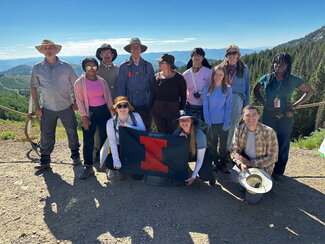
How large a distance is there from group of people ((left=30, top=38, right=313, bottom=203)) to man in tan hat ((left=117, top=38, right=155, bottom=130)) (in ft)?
0.08

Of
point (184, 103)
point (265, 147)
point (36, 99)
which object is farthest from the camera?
point (36, 99)

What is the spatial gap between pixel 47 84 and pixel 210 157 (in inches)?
179

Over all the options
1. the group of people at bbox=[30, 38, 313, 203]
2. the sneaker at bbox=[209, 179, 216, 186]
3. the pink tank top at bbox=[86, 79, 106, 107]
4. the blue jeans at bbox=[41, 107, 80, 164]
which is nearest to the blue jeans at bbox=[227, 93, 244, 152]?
Result: the group of people at bbox=[30, 38, 313, 203]

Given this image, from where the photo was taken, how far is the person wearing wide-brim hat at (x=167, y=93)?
18.6 feet

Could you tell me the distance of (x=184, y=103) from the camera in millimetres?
6023

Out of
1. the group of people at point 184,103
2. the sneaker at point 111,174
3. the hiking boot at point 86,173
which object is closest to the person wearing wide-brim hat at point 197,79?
the group of people at point 184,103

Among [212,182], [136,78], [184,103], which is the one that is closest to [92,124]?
[136,78]

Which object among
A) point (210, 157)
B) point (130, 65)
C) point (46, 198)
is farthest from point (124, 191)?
point (130, 65)

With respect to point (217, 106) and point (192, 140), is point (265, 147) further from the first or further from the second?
point (192, 140)

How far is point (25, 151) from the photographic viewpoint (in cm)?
840

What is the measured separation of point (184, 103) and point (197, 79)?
2.28ft

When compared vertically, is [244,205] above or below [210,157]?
below

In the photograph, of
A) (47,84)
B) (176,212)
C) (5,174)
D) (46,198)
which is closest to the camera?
(176,212)

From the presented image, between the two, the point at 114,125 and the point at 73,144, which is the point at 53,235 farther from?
the point at 73,144
